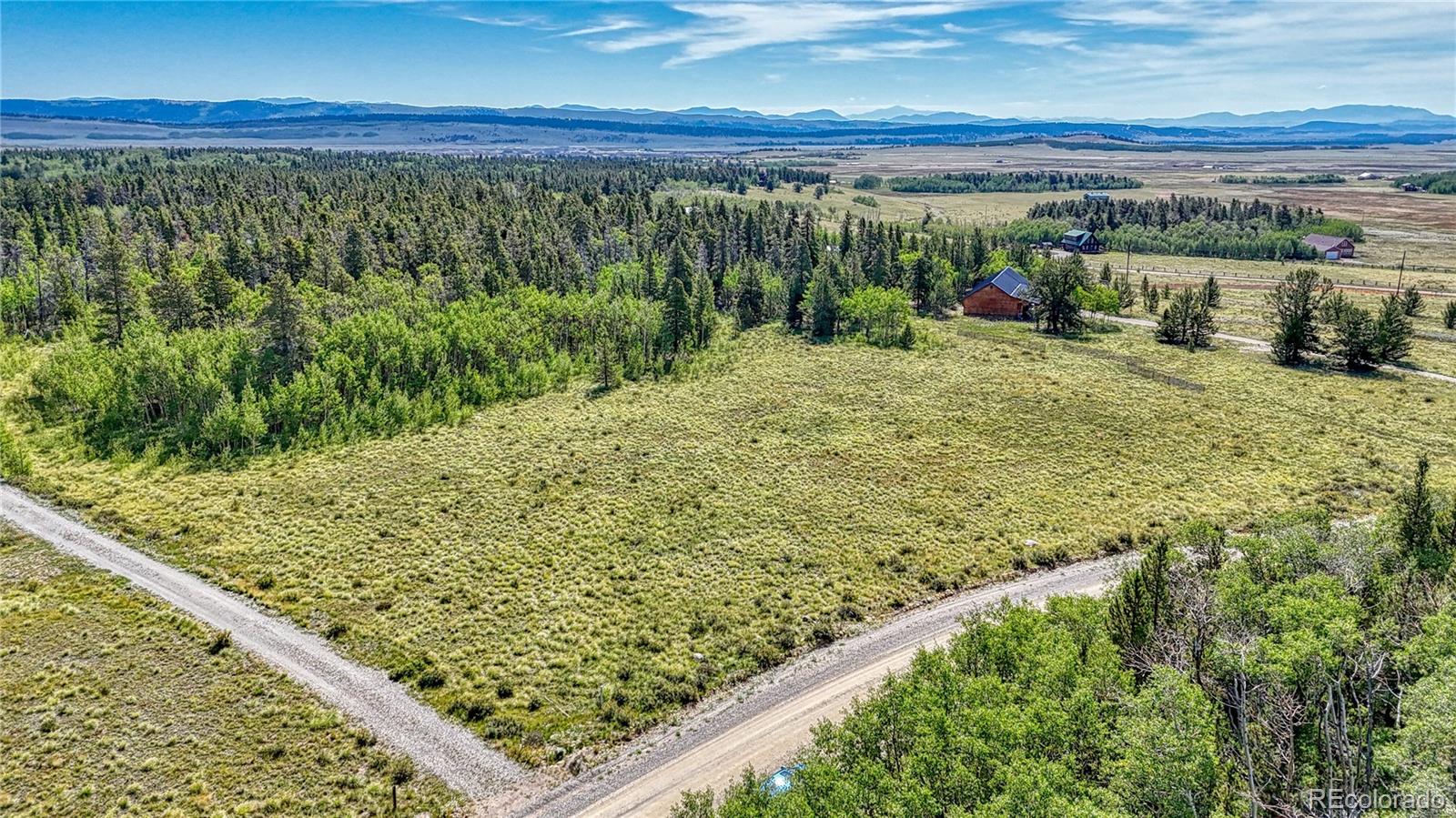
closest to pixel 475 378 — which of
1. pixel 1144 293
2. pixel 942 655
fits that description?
pixel 942 655

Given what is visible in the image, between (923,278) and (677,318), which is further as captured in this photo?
(923,278)

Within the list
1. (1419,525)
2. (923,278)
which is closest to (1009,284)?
(923,278)

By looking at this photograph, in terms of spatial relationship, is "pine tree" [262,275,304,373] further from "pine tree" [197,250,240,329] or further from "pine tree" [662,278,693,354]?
"pine tree" [662,278,693,354]

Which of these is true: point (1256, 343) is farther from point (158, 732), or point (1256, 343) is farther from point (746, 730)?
point (158, 732)

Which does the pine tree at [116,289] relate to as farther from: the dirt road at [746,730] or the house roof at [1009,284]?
the house roof at [1009,284]

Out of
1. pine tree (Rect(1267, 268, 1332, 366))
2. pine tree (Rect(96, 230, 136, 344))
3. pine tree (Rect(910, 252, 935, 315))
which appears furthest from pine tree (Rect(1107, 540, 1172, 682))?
pine tree (Rect(96, 230, 136, 344))

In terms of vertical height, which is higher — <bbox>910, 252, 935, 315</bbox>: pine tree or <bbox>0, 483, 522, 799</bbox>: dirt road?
<bbox>910, 252, 935, 315</bbox>: pine tree

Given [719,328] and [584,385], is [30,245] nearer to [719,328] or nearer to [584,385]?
[584,385]
